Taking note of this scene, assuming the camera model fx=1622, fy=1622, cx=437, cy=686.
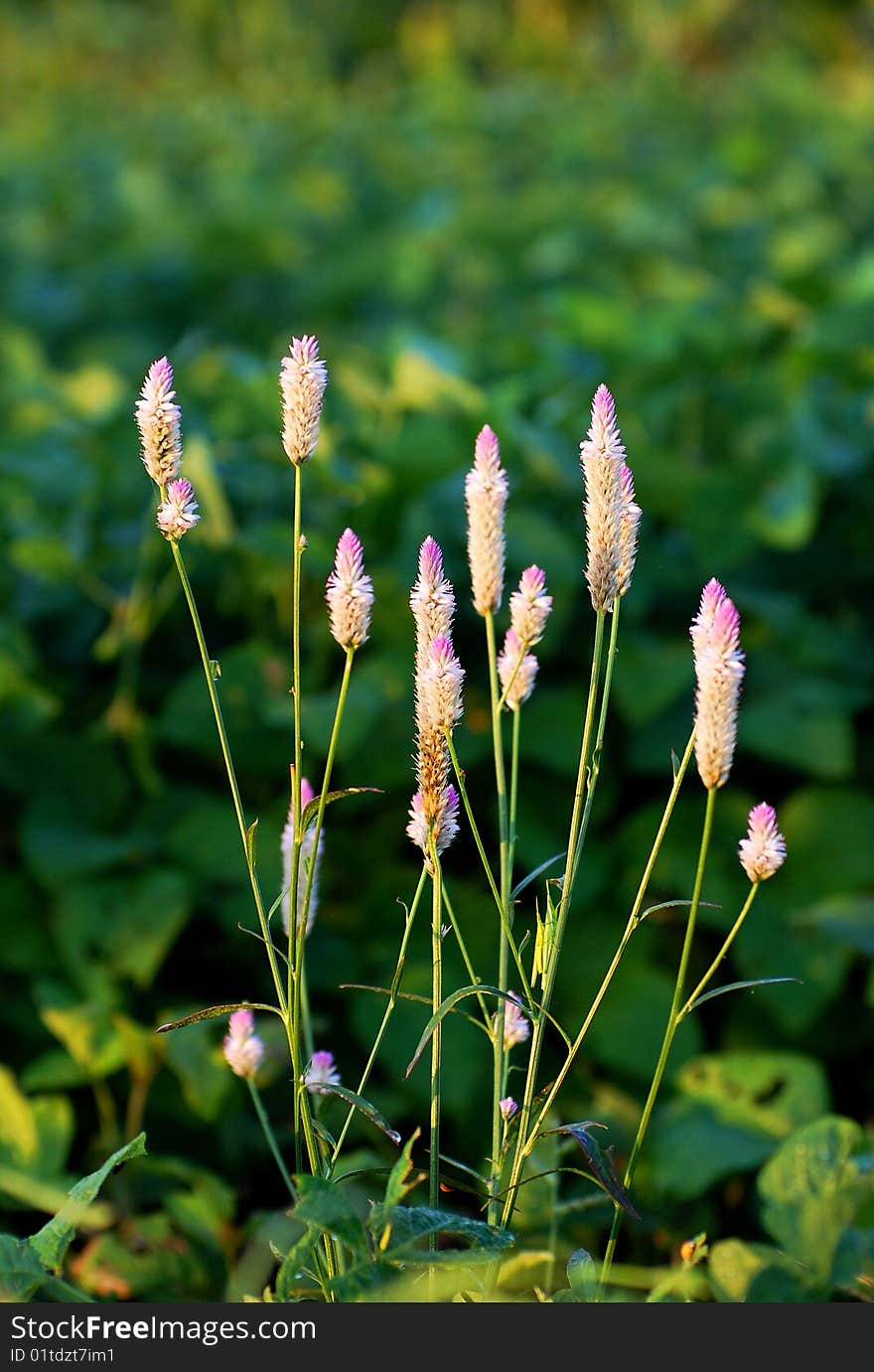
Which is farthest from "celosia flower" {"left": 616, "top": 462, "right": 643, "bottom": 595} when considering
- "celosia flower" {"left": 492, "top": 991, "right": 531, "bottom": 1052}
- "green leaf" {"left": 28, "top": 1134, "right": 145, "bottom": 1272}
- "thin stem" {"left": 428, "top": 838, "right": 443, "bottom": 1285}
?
"green leaf" {"left": 28, "top": 1134, "right": 145, "bottom": 1272}

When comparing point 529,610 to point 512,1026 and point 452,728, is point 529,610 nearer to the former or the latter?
point 452,728

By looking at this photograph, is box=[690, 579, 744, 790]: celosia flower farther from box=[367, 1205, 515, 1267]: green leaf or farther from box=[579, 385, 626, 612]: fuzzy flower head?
box=[367, 1205, 515, 1267]: green leaf

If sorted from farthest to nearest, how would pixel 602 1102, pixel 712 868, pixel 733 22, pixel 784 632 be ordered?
pixel 733 22 → pixel 784 632 → pixel 712 868 → pixel 602 1102

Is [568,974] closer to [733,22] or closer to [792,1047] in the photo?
[792,1047]

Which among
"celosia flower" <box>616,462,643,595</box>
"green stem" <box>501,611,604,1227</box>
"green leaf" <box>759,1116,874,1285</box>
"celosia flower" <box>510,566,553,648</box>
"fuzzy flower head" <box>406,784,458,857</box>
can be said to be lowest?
"green leaf" <box>759,1116,874,1285</box>

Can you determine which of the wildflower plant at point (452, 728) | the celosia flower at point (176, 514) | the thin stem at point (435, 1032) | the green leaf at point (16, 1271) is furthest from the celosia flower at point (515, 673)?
the green leaf at point (16, 1271)

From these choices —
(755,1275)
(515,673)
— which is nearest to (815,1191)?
(755,1275)

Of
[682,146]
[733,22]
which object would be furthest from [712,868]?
[733,22]
